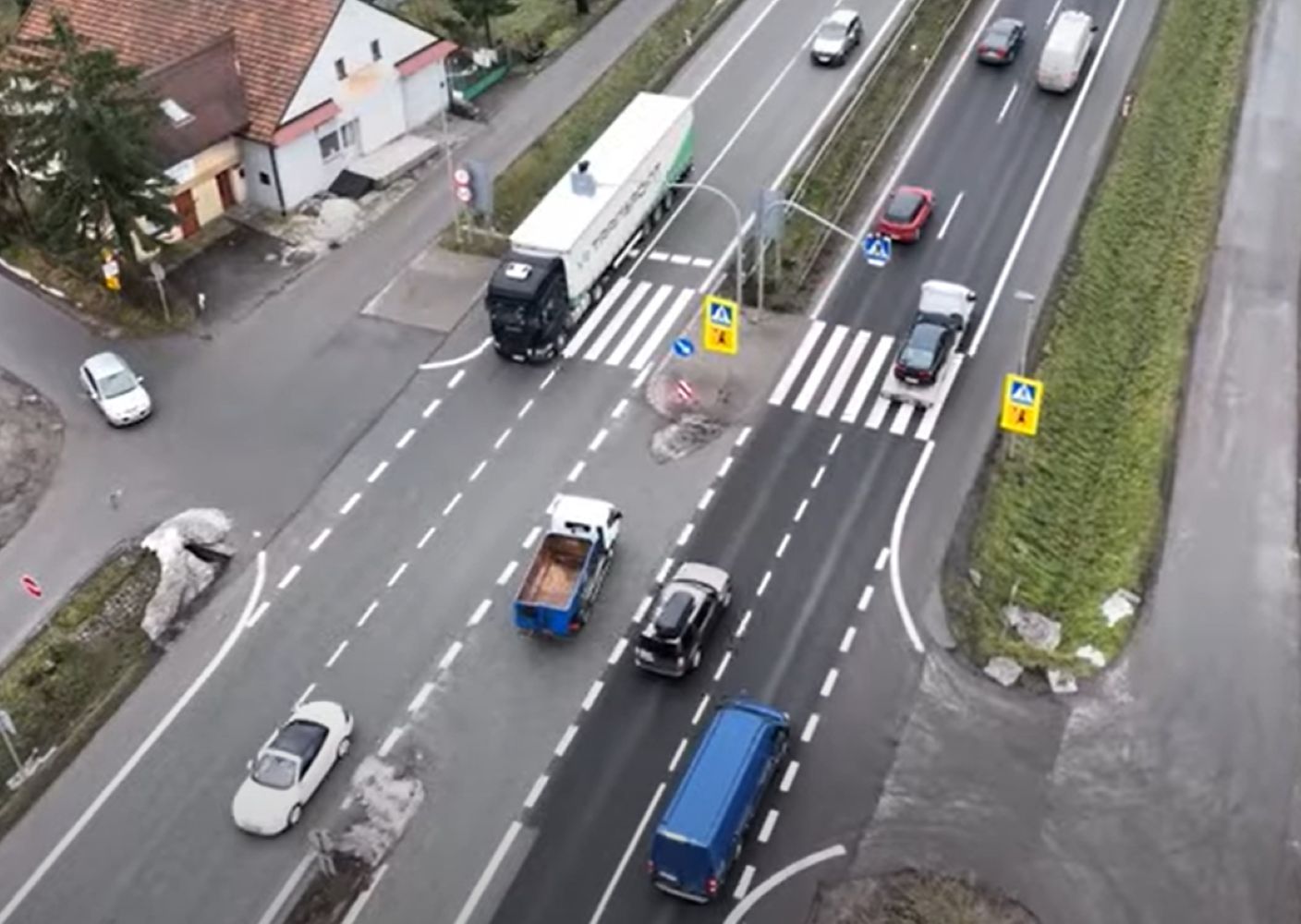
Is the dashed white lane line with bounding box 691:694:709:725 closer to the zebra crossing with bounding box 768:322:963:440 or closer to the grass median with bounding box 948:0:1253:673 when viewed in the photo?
the grass median with bounding box 948:0:1253:673

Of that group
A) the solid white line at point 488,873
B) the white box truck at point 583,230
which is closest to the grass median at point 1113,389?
the solid white line at point 488,873

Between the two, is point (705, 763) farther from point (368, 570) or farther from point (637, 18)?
point (637, 18)

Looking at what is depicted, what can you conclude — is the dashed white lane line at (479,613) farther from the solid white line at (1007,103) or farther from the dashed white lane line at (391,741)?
the solid white line at (1007,103)

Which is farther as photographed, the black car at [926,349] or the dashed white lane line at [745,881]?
the black car at [926,349]

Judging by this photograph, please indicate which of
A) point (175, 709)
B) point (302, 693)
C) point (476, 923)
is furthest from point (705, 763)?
point (175, 709)

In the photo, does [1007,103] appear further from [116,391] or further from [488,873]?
[488,873]

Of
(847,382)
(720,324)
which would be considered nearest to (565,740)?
(720,324)
